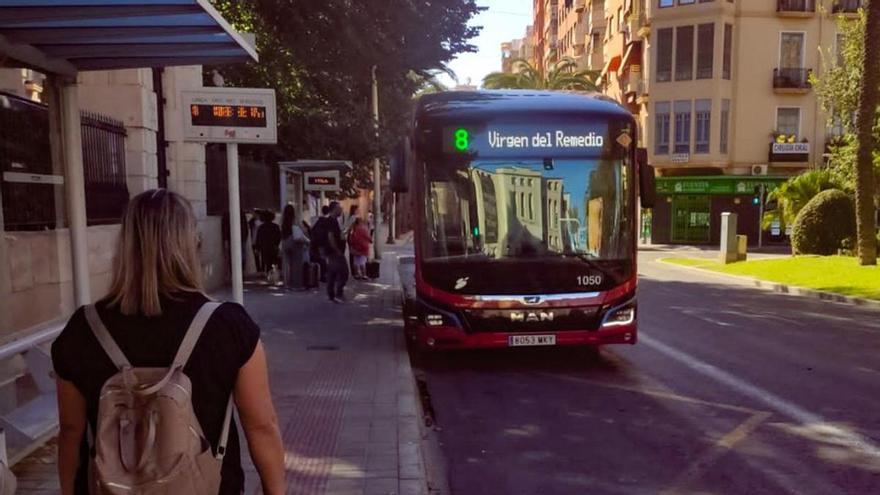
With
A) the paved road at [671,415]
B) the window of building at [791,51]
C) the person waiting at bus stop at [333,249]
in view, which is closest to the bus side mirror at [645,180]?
the paved road at [671,415]

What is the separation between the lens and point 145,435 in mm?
1814

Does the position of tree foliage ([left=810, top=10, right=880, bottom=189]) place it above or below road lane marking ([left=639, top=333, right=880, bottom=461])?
above

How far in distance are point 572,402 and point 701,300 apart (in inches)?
369

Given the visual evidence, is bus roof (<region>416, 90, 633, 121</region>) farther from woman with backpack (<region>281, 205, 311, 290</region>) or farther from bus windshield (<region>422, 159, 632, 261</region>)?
woman with backpack (<region>281, 205, 311, 290</region>)

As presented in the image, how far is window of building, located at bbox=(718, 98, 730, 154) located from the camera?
38.5 m

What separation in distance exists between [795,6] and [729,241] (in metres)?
21.9

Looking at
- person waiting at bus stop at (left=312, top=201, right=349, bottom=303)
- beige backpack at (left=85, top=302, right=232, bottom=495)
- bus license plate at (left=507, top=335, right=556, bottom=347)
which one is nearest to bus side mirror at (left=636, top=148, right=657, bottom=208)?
bus license plate at (left=507, top=335, right=556, bottom=347)

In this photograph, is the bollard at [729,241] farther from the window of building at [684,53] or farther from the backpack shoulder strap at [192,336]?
the backpack shoulder strap at [192,336]

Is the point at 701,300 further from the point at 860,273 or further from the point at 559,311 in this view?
the point at 559,311

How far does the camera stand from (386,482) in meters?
4.39

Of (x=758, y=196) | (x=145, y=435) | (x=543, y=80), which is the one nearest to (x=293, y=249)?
(x=145, y=435)

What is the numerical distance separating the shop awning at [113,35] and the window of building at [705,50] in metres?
37.5

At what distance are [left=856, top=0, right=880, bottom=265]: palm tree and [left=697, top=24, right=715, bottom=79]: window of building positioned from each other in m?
21.4

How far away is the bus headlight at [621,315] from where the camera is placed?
7.76 meters
